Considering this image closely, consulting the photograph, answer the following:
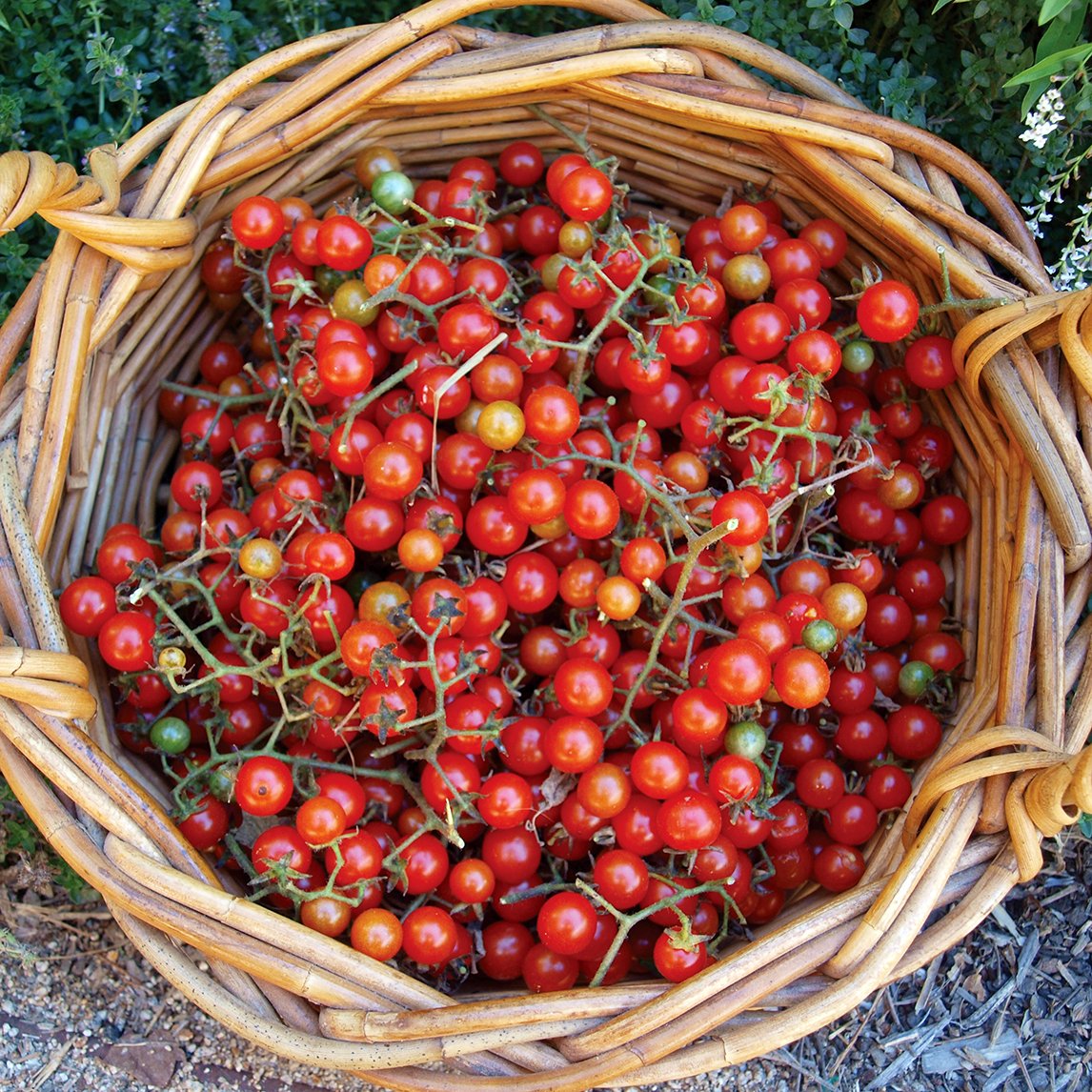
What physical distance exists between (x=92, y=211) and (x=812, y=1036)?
60.1 inches

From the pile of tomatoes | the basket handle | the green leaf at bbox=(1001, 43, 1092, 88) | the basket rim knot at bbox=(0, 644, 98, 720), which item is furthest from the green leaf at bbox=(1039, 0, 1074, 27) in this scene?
the basket rim knot at bbox=(0, 644, 98, 720)

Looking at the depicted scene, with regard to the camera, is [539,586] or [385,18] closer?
[539,586]

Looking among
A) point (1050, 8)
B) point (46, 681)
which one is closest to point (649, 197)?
point (1050, 8)

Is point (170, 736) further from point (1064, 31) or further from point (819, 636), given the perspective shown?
point (1064, 31)

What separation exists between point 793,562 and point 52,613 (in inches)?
38.3

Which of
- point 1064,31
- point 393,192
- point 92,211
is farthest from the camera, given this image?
point 393,192

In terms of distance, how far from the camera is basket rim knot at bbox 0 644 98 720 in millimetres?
1300

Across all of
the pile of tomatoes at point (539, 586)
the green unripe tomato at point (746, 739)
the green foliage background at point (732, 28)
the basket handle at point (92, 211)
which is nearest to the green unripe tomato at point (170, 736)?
the pile of tomatoes at point (539, 586)

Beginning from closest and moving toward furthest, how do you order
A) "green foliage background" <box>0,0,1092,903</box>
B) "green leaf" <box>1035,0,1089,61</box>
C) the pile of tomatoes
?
the pile of tomatoes, "green leaf" <box>1035,0,1089,61</box>, "green foliage background" <box>0,0,1092,903</box>

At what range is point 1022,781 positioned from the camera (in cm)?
134

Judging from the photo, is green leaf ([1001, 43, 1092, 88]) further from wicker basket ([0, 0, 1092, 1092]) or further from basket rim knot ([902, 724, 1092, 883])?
basket rim knot ([902, 724, 1092, 883])

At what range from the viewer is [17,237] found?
1834 millimetres

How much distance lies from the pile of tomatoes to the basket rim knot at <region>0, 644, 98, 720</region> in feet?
0.36

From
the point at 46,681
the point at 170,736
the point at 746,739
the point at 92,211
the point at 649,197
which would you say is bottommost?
the point at 170,736
